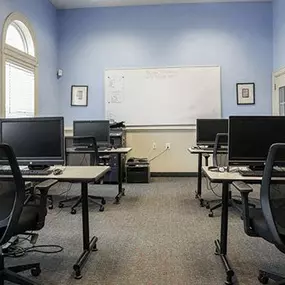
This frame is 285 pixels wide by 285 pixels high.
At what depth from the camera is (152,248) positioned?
3004 millimetres

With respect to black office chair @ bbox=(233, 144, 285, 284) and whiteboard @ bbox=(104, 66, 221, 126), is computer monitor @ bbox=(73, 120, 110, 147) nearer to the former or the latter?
whiteboard @ bbox=(104, 66, 221, 126)

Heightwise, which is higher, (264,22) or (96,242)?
(264,22)

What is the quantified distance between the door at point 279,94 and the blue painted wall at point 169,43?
15 centimetres

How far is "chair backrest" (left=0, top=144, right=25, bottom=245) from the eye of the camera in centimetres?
195

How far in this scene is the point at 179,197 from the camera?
498cm

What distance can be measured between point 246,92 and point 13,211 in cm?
557

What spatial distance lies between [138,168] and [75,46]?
276 cm

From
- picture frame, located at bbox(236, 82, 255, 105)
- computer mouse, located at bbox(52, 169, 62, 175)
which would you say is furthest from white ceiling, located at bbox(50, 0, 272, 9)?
computer mouse, located at bbox(52, 169, 62, 175)

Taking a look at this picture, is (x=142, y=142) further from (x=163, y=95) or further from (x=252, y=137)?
(x=252, y=137)

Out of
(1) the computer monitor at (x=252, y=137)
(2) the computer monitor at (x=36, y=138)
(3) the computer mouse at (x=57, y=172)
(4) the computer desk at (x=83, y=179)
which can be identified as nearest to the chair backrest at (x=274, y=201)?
(1) the computer monitor at (x=252, y=137)

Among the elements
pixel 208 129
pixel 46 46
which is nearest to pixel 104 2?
→ pixel 46 46

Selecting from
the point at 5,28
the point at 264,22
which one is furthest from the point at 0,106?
the point at 264,22

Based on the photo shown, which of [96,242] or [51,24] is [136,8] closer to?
[51,24]

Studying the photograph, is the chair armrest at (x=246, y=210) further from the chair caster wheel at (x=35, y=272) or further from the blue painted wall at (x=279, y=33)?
the blue painted wall at (x=279, y=33)
